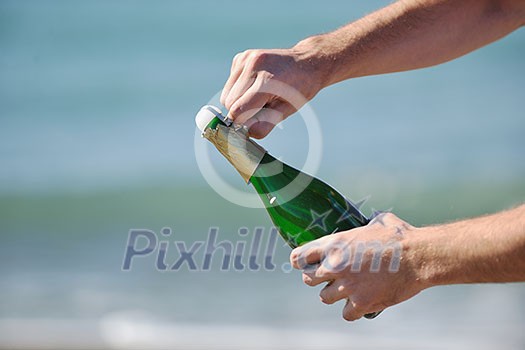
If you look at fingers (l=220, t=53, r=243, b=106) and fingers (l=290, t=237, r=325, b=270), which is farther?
fingers (l=220, t=53, r=243, b=106)

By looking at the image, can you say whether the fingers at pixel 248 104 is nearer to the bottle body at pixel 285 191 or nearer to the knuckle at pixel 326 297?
the bottle body at pixel 285 191

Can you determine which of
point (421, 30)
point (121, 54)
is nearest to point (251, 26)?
point (121, 54)

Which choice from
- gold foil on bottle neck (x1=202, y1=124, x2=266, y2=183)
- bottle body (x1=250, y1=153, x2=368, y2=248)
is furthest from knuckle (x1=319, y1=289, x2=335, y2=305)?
gold foil on bottle neck (x1=202, y1=124, x2=266, y2=183)

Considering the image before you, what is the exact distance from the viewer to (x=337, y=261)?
1.39 metres

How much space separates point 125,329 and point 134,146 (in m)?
3.05

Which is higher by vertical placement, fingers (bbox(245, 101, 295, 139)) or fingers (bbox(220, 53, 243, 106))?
fingers (bbox(220, 53, 243, 106))

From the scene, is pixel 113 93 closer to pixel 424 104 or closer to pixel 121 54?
pixel 121 54

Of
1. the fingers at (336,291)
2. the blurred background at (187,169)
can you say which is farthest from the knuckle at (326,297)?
the blurred background at (187,169)

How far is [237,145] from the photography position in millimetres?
1496

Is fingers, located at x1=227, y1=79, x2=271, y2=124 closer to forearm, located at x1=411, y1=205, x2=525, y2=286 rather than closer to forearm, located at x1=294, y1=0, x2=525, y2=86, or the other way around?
forearm, located at x1=294, y1=0, x2=525, y2=86

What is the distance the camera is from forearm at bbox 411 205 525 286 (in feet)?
4.25

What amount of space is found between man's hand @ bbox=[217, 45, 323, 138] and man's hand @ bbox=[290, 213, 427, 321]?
237 mm

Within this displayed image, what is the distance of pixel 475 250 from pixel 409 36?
57 cm

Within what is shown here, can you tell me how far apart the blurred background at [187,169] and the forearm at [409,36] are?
5.57 feet
